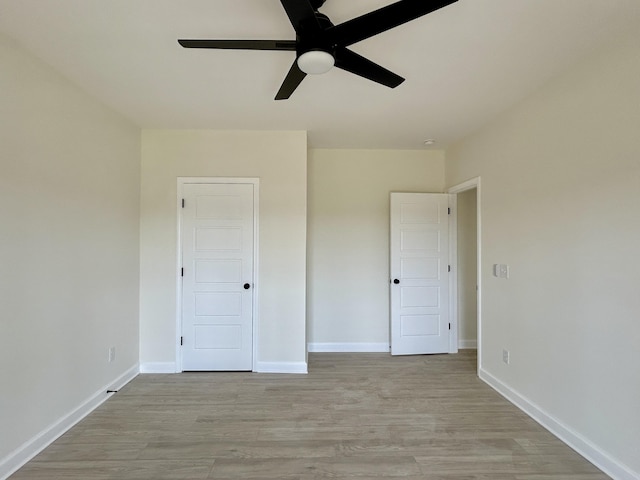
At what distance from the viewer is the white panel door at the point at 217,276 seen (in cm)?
333

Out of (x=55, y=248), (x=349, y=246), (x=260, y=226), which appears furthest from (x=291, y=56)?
(x=349, y=246)

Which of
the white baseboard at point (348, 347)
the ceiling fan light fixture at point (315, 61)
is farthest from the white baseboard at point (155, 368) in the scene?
the ceiling fan light fixture at point (315, 61)

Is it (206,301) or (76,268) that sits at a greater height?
(76,268)

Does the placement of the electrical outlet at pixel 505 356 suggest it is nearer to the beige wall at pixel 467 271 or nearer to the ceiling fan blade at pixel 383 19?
the beige wall at pixel 467 271

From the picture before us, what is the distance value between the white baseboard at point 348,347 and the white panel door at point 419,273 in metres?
0.21

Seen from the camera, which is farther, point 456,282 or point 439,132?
point 456,282

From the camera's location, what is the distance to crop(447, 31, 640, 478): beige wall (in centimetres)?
178

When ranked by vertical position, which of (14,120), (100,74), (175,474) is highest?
(100,74)

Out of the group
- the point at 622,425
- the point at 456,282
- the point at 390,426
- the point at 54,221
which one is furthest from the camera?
the point at 456,282

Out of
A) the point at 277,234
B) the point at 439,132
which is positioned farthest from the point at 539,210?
the point at 277,234

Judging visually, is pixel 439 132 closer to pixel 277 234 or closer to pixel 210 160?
pixel 277 234

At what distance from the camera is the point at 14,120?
75.3 inches

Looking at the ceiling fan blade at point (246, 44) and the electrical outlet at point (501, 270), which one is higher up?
the ceiling fan blade at point (246, 44)

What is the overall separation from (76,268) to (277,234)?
174cm
